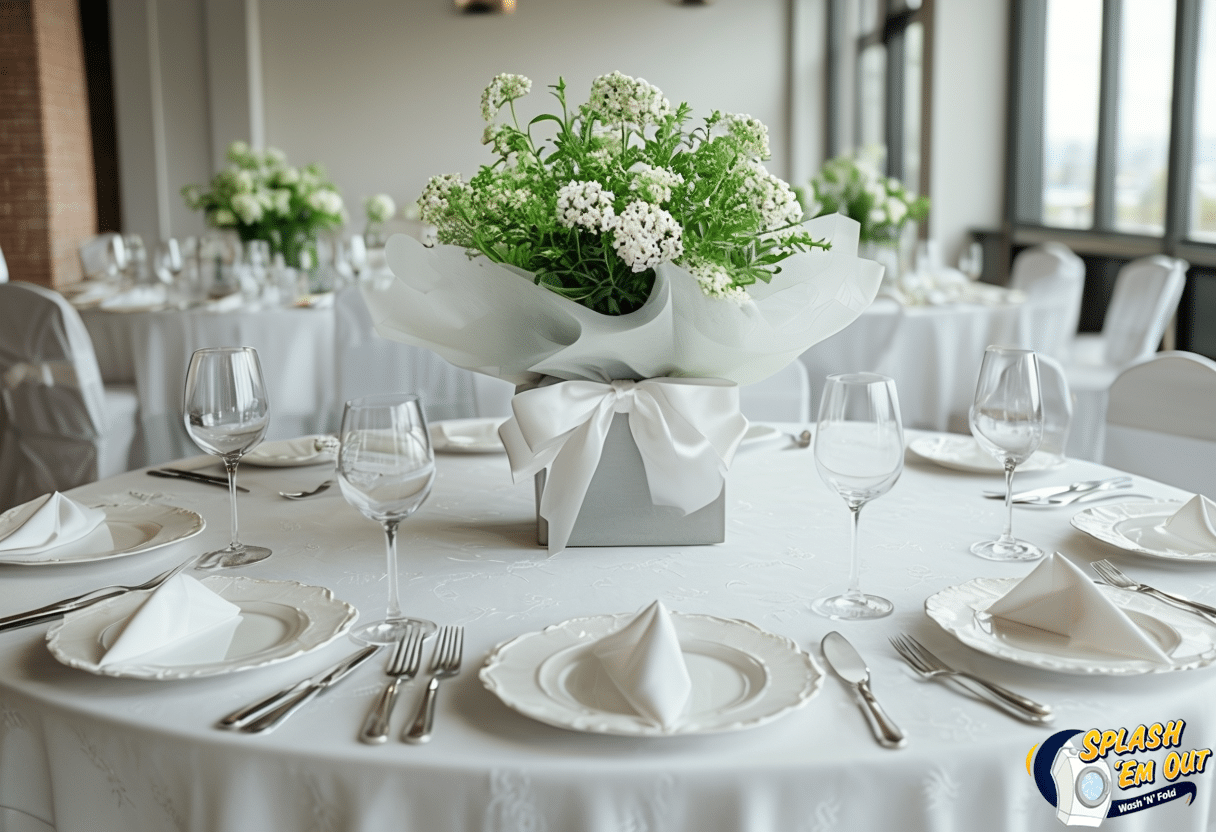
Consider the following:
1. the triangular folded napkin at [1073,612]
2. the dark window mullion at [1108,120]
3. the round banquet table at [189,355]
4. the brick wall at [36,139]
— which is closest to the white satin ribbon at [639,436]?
the triangular folded napkin at [1073,612]

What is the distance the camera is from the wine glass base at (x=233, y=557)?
1301 mm

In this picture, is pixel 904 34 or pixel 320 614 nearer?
pixel 320 614

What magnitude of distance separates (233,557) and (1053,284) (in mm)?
4509

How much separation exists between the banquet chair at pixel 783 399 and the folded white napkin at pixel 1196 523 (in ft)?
4.45

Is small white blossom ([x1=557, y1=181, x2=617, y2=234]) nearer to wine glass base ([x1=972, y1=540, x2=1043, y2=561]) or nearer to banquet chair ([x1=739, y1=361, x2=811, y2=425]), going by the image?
wine glass base ([x1=972, y1=540, x2=1043, y2=561])

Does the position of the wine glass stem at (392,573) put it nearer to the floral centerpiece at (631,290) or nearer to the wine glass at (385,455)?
the wine glass at (385,455)

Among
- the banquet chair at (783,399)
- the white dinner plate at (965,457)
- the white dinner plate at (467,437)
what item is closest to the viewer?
the white dinner plate at (965,457)

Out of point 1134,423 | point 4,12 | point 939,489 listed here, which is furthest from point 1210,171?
point 4,12

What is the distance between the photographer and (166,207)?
30.9ft

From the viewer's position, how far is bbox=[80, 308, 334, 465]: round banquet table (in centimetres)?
384

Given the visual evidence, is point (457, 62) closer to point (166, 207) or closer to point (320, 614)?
point (166, 207)

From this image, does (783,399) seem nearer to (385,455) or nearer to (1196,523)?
(1196,523)

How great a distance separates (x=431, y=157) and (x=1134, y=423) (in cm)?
869

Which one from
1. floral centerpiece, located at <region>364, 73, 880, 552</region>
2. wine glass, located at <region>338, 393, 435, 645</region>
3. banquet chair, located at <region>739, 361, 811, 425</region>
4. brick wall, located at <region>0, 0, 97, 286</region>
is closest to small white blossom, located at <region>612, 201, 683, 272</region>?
floral centerpiece, located at <region>364, 73, 880, 552</region>
